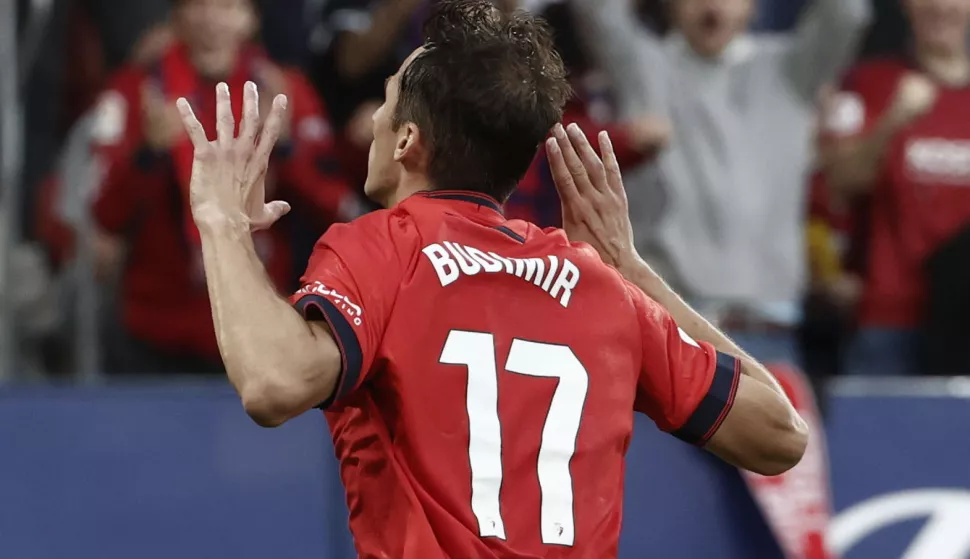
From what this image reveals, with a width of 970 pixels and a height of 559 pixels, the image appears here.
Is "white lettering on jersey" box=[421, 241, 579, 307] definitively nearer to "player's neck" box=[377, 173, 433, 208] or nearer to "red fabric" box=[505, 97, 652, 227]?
"player's neck" box=[377, 173, 433, 208]

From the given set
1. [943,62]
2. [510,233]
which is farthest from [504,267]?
[943,62]

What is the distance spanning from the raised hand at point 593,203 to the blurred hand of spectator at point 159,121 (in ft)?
8.89

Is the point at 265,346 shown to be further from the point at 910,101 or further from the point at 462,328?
the point at 910,101

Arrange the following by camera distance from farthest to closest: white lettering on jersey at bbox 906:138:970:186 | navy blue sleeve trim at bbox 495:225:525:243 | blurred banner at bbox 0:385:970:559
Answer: white lettering on jersey at bbox 906:138:970:186, blurred banner at bbox 0:385:970:559, navy blue sleeve trim at bbox 495:225:525:243

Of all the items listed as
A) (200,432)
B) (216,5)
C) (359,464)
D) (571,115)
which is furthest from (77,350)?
(359,464)

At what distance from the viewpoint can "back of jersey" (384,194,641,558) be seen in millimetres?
2436

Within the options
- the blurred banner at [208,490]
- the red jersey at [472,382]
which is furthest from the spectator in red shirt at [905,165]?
the red jersey at [472,382]

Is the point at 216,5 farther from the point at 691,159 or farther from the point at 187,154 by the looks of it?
the point at 691,159

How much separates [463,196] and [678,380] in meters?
0.52

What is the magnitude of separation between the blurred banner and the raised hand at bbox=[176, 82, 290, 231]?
96.7 inches

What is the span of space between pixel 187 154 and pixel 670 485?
2.13 m

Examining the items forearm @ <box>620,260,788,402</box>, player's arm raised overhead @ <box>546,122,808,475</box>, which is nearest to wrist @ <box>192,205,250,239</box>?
player's arm raised overhead @ <box>546,122,808,475</box>

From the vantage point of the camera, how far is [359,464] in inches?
99.7

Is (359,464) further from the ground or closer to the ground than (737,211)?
further from the ground
